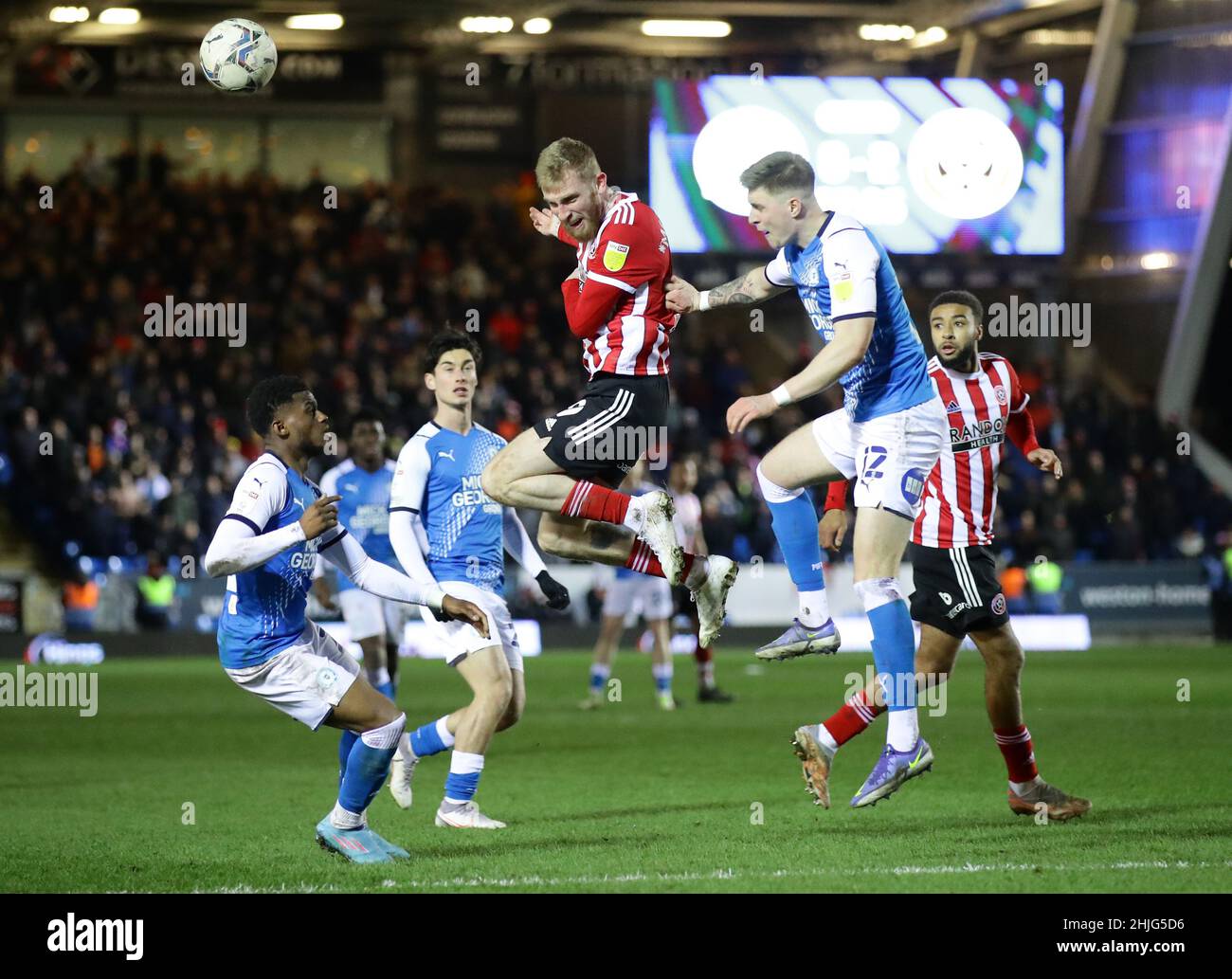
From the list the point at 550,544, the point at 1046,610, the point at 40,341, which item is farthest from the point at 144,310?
the point at 550,544

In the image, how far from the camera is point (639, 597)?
16422mm

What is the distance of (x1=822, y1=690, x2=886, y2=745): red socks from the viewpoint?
26.5 feet

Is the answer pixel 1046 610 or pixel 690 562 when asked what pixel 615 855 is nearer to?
pixel 690 562

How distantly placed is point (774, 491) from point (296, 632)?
243 centimetres

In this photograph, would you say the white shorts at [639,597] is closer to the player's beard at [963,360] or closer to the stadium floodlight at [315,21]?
the player's beard at [963,360]

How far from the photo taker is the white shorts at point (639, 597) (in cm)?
1574

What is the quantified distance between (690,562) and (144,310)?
19.7m


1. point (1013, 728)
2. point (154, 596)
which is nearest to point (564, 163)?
point (1013, 728)

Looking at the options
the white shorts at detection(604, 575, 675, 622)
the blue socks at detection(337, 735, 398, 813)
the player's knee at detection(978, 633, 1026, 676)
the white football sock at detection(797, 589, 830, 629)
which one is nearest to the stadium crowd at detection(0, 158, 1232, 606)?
the white shorts at detection(604, 575, 675, 622)

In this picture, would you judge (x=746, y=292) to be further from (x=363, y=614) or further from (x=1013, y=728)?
(x=363, y=614)

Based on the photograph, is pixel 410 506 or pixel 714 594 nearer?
pixel 714 594

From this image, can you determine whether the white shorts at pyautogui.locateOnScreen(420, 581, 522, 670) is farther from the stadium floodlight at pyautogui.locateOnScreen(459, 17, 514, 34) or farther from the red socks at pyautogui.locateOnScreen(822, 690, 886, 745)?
the stadium floodlight at pyautogui.locateOnScreen(459, 17, 514, 34)

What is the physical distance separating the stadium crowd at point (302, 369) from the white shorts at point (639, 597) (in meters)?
6.09

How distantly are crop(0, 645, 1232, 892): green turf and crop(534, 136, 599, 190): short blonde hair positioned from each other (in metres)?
3.04
